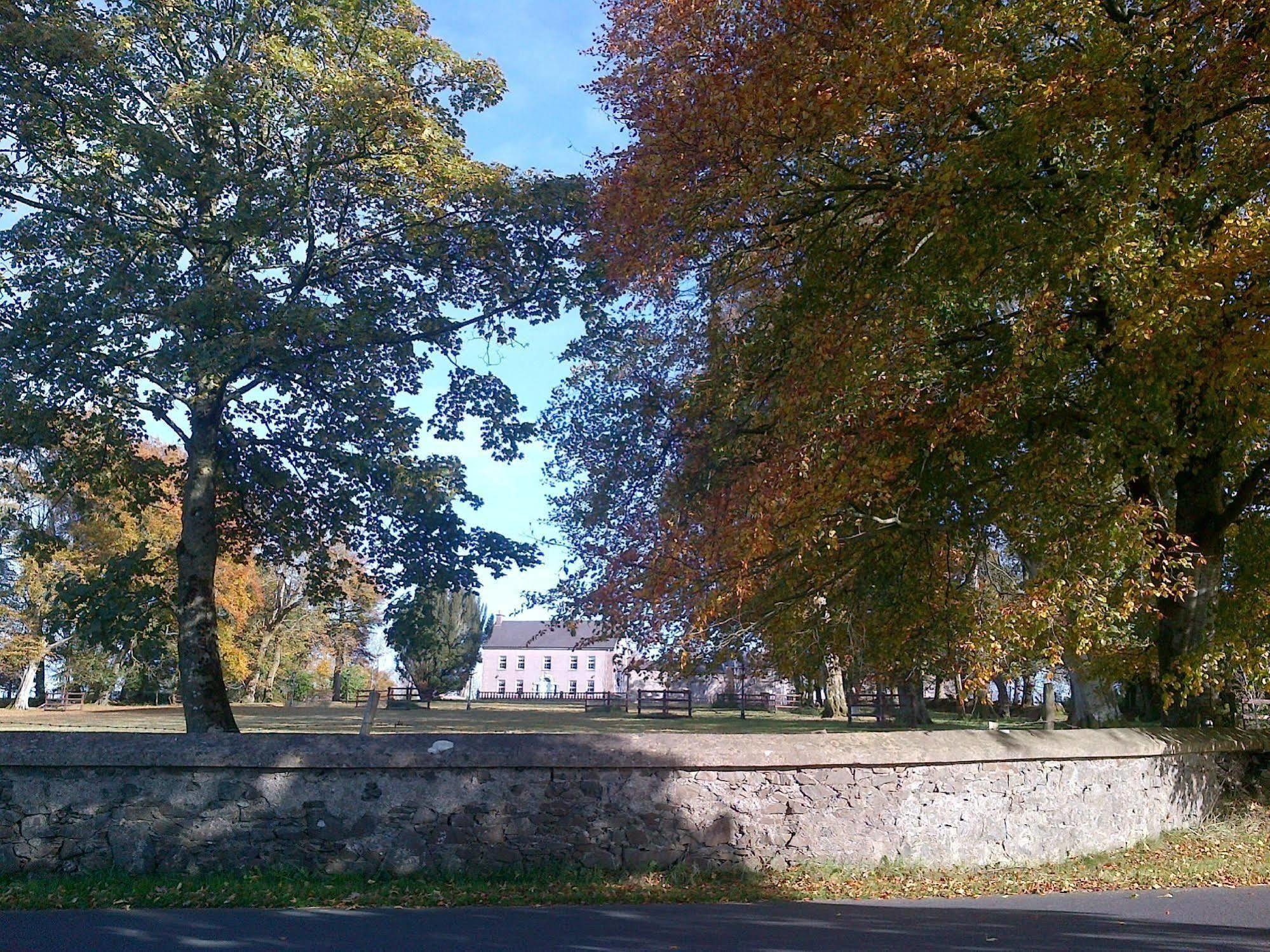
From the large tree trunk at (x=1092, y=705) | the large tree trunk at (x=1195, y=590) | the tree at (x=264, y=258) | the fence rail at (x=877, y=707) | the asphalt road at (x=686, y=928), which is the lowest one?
the asphalt road at (x=686, y=928)

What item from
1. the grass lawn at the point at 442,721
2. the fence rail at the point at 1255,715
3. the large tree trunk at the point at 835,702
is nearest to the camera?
the fence rail at the point at 1255,715

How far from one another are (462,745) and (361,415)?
296 inches

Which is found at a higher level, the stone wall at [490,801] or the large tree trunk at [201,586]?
the large tree trunk at [201,586]

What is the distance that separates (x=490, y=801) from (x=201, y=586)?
867 centimetres

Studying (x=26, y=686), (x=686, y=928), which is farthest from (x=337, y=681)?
(x=686, y=928)

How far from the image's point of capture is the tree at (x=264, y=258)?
14062 mm

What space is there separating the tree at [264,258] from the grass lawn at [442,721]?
9258 millimetres

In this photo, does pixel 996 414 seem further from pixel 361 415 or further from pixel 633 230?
pixel 361 415

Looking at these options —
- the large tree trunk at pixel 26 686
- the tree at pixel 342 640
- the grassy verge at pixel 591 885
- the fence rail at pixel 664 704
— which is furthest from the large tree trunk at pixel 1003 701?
the large tree trunk at pixel 26 686

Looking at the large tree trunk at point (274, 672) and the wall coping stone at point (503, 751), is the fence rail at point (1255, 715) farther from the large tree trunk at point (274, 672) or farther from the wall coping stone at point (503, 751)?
the large tree trunk at point (274, 672)

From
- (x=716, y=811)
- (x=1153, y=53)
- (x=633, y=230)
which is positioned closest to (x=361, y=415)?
(x=633, y=230)

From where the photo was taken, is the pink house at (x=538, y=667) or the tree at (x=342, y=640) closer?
the tree at (x=342, y=640)

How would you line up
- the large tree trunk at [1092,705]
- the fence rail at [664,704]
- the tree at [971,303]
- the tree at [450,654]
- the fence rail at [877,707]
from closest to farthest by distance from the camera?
the tree at [971,303] < the large tree trunk at [1092,705] < the fence rail at [877,707] < the fence rail at [664,704] < the tree at [450,654]

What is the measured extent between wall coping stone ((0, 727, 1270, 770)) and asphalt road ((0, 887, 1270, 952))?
1.32 meters
